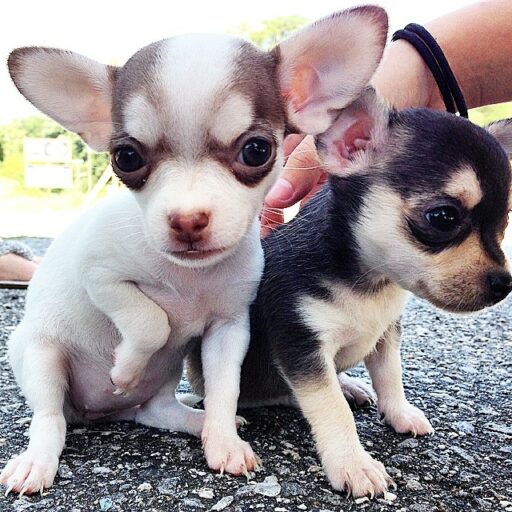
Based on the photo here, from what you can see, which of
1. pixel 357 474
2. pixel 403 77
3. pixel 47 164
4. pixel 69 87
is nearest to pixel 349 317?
pixel 357 474

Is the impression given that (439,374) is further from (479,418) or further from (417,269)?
(417,269)

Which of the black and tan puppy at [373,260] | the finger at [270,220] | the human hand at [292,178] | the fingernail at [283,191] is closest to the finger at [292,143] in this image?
the human hand at [292,178]

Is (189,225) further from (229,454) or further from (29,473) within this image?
(29,473)

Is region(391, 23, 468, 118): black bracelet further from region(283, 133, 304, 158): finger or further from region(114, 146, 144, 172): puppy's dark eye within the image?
region(114, 146, 144, 172): puppy's dark eye

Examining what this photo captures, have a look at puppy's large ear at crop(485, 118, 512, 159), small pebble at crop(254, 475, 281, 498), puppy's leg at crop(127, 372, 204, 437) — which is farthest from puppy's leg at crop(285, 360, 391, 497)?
puppy's large ear at crop(485, 118, 512, 159)

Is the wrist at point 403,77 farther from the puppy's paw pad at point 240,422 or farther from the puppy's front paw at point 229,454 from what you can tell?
the puppy's front paw at point 229,454
